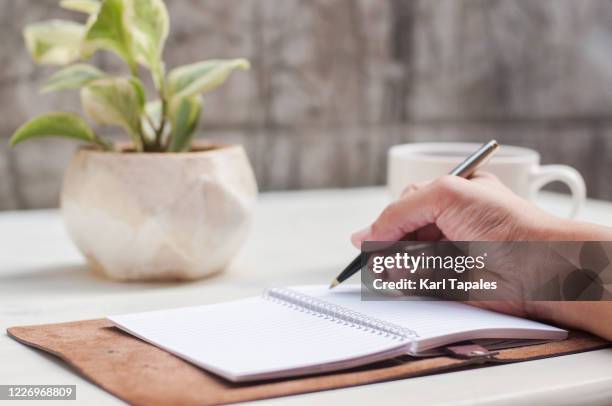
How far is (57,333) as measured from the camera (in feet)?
2.07

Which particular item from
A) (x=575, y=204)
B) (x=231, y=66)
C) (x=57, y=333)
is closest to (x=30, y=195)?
(x=231, y=66)

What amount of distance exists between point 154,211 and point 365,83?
0.73 metres

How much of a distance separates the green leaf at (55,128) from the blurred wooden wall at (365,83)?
0.41m

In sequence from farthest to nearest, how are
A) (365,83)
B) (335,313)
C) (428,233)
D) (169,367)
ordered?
(365,83) < (428,233) < (335,313) < (169,367)

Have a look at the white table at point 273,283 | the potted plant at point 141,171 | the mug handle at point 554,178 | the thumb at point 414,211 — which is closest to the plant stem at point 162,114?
the potted plant at point 141,171

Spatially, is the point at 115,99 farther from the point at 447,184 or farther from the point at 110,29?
the point at 447,184

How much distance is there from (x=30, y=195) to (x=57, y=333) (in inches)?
25.9

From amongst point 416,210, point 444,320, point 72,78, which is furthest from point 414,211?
point 72,78

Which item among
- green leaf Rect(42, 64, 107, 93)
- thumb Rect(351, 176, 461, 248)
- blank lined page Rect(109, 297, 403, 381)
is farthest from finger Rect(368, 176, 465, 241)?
green leaf Rect(42, 64, 107, 93)

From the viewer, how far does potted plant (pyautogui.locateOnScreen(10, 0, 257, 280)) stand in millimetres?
794

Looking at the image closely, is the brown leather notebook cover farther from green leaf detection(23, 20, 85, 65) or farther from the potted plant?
green leaf detection(23, 20, 85, 65)

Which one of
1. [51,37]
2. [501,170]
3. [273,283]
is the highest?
[51,37]

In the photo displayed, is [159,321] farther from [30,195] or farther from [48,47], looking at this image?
[30,195]

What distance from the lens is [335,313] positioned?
651 millimetres
